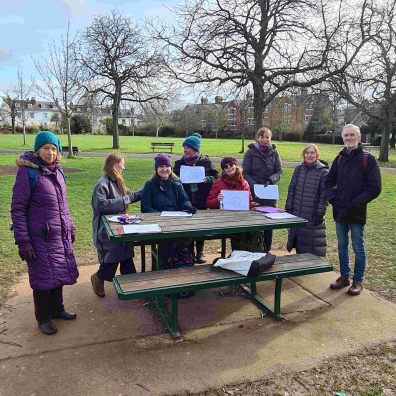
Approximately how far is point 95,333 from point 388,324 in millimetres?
2731

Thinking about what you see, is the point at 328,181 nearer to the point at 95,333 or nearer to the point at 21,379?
the point at 95,333

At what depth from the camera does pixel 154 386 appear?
291 cm

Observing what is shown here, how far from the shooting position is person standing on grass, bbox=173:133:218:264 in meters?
4.98

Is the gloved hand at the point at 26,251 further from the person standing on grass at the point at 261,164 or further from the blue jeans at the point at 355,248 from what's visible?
the blue jeans at the point at 355,248

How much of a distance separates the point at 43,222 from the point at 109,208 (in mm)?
829

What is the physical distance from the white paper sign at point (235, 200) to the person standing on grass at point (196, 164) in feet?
1.53

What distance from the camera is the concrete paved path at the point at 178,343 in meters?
2.98

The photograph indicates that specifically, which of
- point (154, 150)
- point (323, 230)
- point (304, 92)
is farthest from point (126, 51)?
point (323, 230)

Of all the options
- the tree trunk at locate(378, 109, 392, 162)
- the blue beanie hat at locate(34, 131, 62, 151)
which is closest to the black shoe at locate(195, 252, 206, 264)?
the blue beanie hat at locate(34, 131, 62, 151)

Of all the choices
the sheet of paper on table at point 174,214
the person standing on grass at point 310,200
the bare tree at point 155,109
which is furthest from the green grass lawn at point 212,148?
the sheet of paper on table at point 174,214

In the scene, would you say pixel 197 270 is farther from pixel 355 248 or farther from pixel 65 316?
pixel 355 248

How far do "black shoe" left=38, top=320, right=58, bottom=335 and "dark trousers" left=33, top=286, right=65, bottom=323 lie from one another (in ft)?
0.11

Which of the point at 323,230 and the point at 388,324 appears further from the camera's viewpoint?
the point at 323,230

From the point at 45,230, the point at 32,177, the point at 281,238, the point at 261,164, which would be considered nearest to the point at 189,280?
the point at 45,230
